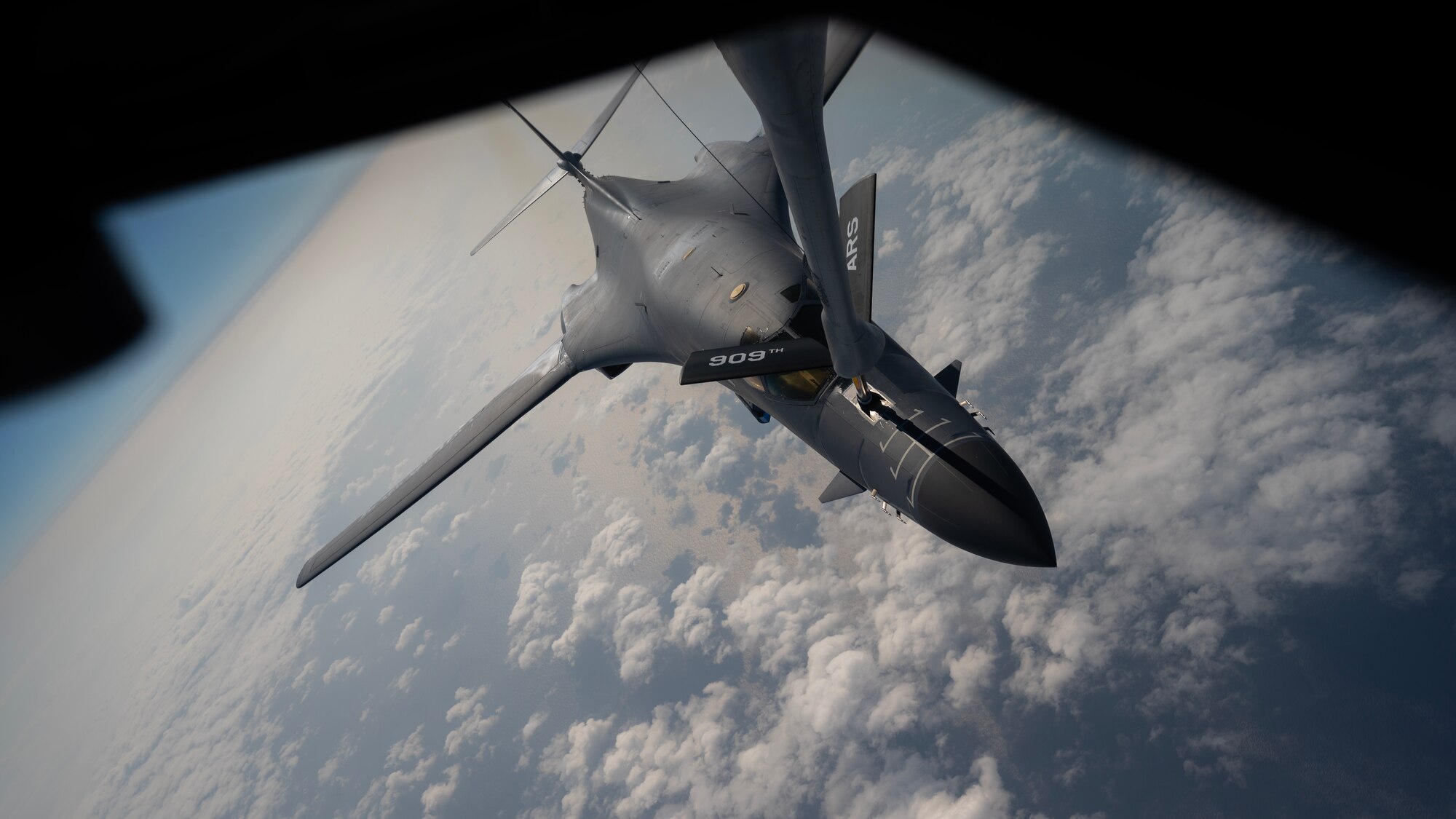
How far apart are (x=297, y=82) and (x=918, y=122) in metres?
103

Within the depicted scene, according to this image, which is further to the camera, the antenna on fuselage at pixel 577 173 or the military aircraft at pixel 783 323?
the antenna on fuselage at pixel 577 173

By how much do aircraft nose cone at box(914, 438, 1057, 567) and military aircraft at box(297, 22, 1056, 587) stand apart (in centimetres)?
3

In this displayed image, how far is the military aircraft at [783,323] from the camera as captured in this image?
4.73m

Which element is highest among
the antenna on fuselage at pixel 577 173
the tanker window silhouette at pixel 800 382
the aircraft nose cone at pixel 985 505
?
the antenna on fuselage at pixel 577 173

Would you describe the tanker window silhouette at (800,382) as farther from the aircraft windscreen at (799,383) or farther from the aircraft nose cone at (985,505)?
the aircraft nose cone at (985,505)

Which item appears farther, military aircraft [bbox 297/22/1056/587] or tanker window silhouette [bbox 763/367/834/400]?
tanker window silhouette [bbox 763/367/834/400]

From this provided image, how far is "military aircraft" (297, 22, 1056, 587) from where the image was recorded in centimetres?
473

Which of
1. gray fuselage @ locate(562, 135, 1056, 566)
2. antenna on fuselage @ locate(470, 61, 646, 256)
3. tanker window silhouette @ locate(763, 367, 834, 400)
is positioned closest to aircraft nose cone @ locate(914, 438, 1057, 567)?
gray fuselage @ locate(562, 135, 1056, 566)

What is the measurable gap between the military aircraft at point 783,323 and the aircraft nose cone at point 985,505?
29 mm

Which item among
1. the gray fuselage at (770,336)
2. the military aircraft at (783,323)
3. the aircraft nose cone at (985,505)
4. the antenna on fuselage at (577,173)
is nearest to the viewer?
the military aircraft at (783,323)

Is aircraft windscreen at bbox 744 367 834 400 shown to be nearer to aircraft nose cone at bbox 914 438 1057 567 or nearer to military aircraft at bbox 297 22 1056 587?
military aircraft at bbox 297 22 1056 587

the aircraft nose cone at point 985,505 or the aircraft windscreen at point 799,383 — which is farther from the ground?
the aircraft windscreen at point 799,383

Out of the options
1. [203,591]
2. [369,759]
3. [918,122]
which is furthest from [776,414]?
[203,591]

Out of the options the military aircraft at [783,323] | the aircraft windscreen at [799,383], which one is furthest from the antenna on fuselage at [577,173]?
the aircraft windscreen at [799,383]
